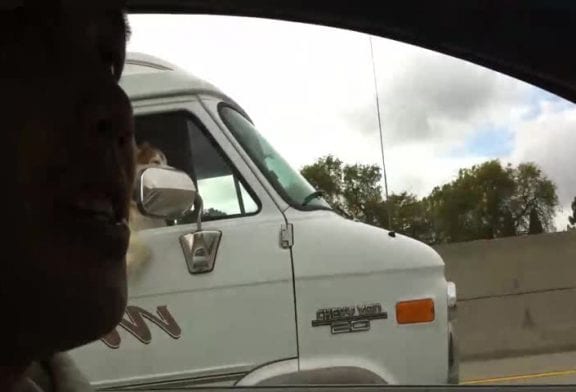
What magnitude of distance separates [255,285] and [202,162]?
504 mm

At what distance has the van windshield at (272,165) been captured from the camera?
352 cm

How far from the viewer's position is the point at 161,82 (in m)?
3.45

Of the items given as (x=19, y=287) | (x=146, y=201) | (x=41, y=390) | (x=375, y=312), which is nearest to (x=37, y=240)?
(x=19, y=287)

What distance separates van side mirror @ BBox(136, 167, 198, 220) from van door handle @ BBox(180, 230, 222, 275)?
7.4 inches

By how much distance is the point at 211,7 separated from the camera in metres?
1.99

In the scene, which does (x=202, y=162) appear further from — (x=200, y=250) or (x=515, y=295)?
(x=515, y=295)

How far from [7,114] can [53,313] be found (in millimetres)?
256

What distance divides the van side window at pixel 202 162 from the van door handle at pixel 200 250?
6 cm

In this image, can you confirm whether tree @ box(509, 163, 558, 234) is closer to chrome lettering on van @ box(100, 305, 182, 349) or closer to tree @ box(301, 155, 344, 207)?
tree @ box(301, 155, 344, 207)

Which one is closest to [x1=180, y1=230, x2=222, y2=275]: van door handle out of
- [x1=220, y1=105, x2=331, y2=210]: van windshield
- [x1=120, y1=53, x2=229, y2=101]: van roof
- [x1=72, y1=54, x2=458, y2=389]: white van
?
[x1=72, y1=54, x2=458, y2=389]: white van

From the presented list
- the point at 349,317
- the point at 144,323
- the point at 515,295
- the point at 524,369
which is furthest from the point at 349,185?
the point at 515,295

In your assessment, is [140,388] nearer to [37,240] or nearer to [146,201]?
[146,201]

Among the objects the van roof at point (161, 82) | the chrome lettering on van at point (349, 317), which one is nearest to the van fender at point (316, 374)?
the chrome lettering on van at point (349, 317)

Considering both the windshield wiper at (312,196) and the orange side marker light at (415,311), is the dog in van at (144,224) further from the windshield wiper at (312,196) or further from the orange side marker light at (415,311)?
the orange side marker light at (415,311)
